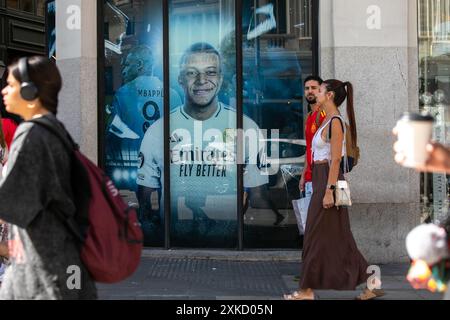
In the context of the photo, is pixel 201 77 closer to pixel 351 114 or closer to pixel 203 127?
pixel 203 127

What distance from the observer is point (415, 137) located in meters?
3.16

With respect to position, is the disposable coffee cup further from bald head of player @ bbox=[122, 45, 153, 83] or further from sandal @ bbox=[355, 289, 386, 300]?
bald head of player @ bbox=[122, 45, 153, 83]

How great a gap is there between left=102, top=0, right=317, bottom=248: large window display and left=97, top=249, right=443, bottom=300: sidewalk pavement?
30 centimetres

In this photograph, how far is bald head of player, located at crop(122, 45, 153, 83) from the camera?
381 inches

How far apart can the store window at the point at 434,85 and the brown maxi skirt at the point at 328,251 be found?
115 inches

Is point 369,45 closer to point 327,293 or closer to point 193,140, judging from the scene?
point 193,140

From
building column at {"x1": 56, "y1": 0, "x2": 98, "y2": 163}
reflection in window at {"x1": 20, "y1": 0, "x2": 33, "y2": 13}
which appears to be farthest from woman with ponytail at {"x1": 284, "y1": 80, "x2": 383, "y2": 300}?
reflection in window at {"x1": 20, "y1": 0, "x2": 33, "y2": 13}

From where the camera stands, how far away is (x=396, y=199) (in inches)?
348

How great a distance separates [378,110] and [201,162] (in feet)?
8.00

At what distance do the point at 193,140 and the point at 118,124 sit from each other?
1059 mm

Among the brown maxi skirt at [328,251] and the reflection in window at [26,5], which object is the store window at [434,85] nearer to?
the brown maxi skirt at [328,251]

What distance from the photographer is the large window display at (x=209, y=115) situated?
9.44 meters

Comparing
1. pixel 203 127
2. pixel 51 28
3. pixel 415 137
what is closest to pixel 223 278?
pixel 203 127
